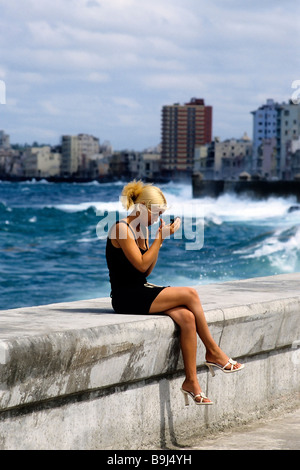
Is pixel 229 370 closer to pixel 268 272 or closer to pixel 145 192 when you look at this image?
pixel 145 192

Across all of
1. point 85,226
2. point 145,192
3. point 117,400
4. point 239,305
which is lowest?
point 85,226

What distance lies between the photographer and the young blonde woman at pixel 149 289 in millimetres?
4484

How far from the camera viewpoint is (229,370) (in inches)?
181

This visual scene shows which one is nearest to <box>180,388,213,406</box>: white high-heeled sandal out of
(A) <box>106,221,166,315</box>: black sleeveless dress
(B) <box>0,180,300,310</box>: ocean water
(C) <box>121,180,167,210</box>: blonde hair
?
(A) <box>106,221,166,315</box>: black sleeveless dress

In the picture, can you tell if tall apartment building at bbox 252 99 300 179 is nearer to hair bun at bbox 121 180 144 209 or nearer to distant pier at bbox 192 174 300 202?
distant pier at bbox 192 174 300 202

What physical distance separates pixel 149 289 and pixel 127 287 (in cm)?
13

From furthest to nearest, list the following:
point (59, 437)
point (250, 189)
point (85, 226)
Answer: point (250, 189)
point (85, 226)
point (59, 437)

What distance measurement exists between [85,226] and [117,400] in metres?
46.6

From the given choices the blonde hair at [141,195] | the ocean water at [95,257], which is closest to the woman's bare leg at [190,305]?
the blonde hair at [141,195]

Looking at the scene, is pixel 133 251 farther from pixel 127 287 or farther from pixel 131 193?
pixel 131 193

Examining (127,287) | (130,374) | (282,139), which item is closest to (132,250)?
(127,287)

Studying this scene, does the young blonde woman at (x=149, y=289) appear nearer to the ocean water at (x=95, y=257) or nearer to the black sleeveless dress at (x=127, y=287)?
the black sleeveless dress at (x=127, y=287)

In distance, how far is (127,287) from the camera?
468cm
